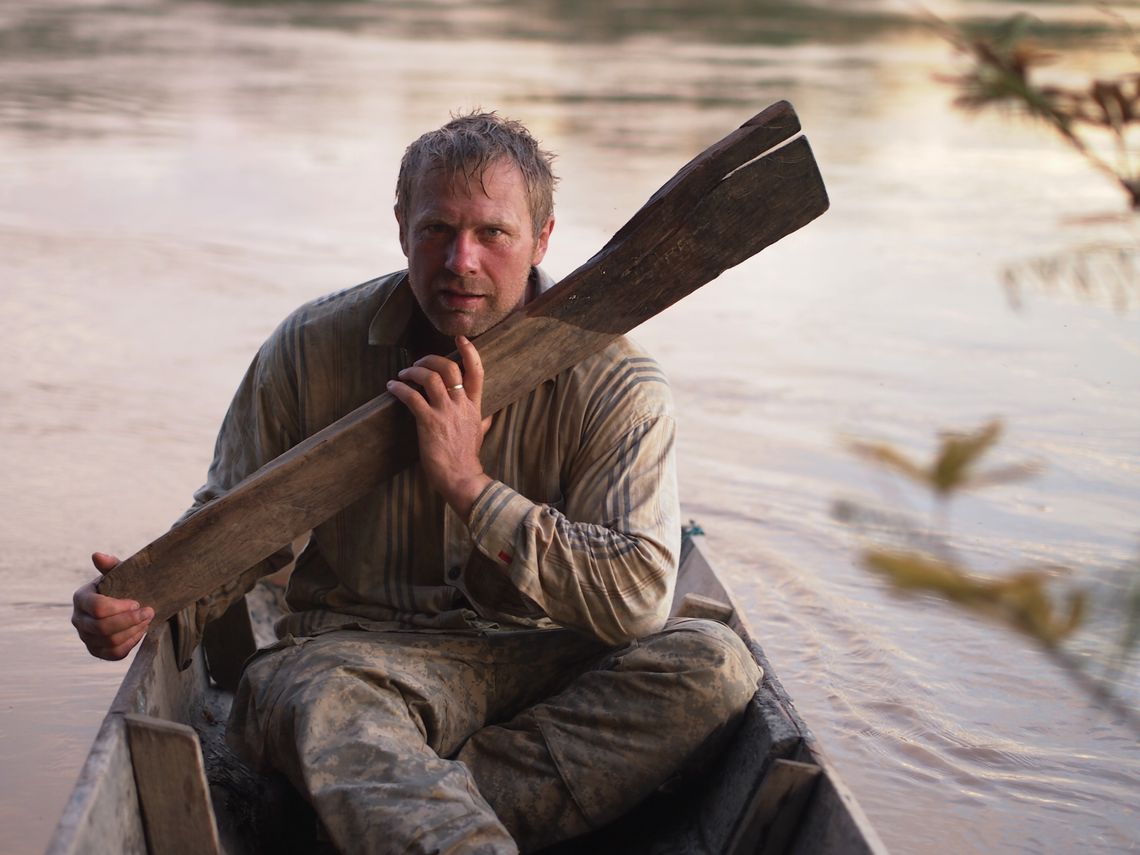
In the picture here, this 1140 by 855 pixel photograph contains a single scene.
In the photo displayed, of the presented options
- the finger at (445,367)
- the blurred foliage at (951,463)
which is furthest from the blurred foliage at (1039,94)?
the finger at (445,367)

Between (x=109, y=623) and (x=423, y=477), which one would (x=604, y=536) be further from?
(x=109, y=623)

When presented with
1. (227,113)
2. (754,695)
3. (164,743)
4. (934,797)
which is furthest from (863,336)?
(227,113)

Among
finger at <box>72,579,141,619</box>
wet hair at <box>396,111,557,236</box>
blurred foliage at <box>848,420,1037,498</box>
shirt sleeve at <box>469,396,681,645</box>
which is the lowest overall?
finger at <box>72,579,141,619</box>

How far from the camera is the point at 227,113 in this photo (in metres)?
13.8

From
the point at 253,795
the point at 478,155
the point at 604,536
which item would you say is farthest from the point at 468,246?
the point at 253,795

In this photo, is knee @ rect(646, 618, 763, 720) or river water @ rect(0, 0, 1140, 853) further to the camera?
river water @ rect(0, 0, 1140, 853)

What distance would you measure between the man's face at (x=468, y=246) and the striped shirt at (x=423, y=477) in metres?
0.15

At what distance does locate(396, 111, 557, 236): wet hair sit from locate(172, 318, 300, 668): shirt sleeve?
361mm

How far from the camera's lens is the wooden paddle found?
7.94 feet

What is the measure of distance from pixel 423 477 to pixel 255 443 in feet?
1.08

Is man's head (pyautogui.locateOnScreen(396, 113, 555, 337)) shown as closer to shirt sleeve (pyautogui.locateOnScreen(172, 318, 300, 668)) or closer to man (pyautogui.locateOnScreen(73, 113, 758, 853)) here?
man (pyautogui.locateOnScreen(73, 113, 758, 853))

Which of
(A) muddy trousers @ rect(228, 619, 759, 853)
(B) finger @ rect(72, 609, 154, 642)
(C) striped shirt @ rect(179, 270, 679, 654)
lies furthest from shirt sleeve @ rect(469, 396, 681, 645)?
(B) finger @ rect(72, 609, 154, 642)

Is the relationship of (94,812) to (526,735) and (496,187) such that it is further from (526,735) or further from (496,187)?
(496,187)

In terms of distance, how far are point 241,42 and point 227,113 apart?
625 cm
